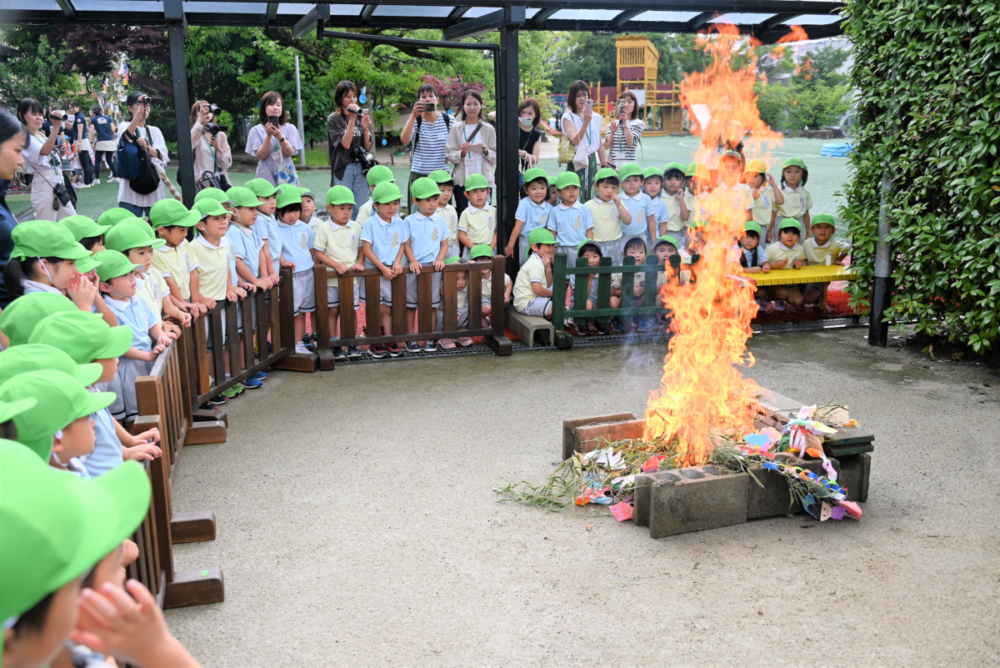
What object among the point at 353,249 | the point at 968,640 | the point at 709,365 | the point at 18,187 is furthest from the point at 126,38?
the point at 968,640

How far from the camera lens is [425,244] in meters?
8.83

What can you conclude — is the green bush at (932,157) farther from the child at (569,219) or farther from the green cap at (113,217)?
the green cap at (113,217)

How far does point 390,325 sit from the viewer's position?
28.6 feet

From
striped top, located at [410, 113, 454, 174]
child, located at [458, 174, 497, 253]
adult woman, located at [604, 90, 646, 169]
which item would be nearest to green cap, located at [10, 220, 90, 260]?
child, located at [458, 174, 497, 253]

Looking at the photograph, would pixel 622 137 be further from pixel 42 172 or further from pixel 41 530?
pixel 41 530

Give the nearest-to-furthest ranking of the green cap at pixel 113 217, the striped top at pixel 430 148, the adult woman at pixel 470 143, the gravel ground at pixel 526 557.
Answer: the gravel ground at pixel 526 557 < the green cap at pixel 113 217 < the adult woman at pixel 470 143 < the striped top at pixel 430 148

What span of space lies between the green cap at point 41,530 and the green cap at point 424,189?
7.16m

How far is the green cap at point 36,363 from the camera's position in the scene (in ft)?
9.35

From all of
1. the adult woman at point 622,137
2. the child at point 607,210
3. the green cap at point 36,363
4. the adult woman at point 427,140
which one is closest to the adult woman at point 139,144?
the adult woman at point 427,140

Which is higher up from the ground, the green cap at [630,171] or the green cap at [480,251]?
the green cap at [630,171]

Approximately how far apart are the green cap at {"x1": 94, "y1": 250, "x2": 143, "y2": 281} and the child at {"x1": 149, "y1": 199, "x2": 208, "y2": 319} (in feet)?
3.33

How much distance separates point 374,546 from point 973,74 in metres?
6.67

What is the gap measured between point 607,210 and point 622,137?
2446 millimetres

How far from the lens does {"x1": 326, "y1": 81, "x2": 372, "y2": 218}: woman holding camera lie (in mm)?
10156
